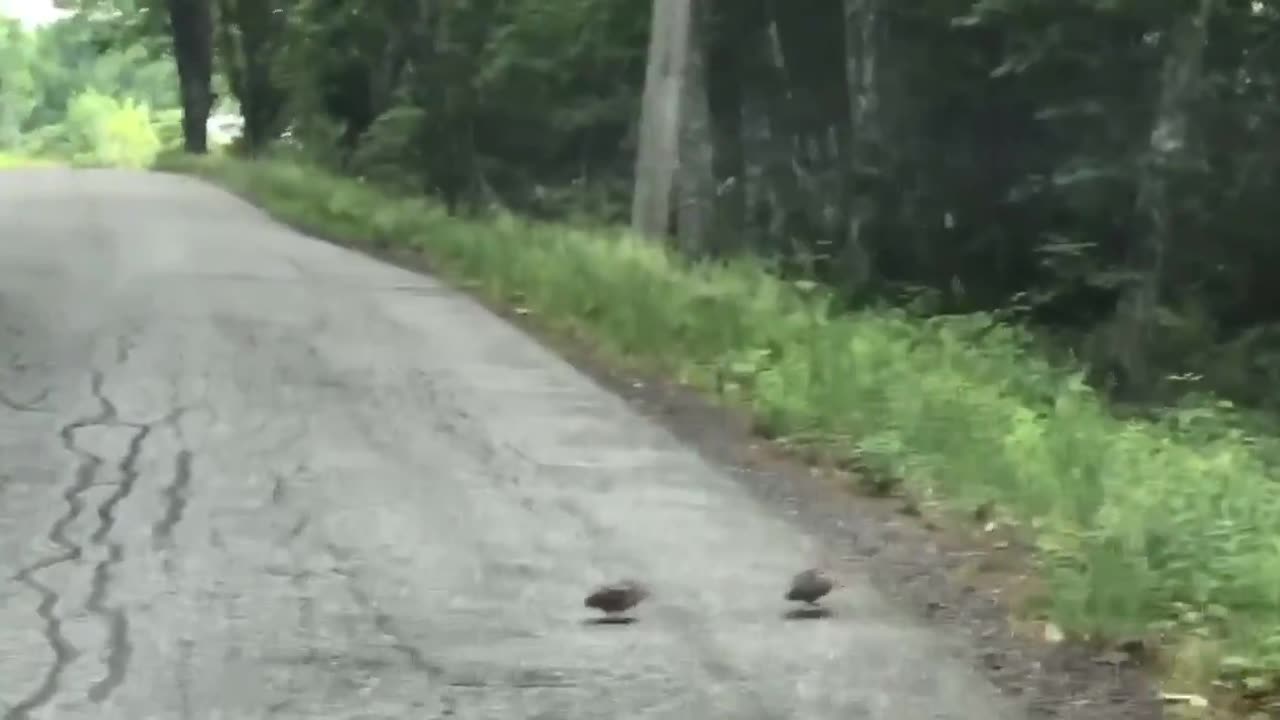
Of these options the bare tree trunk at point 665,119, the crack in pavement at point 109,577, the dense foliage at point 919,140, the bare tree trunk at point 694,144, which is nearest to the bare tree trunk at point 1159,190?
the dense foliage at point 919,140

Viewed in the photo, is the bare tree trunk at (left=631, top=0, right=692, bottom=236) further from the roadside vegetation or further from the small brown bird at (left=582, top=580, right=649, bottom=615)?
Answer: the small brown bird at (left=582, top=580, right=649, bottom=615)

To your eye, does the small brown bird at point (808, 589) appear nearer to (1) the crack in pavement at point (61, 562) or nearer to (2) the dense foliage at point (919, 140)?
(1) the crack in pavement at point (61, 562)

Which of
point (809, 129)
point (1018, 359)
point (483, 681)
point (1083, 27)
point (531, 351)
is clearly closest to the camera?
point (483, 681)

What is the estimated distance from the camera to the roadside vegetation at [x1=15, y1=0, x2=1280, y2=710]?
764 cm

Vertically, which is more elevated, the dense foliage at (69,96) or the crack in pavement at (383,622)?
the crack in pavement at (383,622)

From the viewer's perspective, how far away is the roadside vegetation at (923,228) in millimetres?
7641

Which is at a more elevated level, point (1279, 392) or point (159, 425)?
point (159, 425)


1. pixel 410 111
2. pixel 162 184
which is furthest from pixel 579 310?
pixel 162 184

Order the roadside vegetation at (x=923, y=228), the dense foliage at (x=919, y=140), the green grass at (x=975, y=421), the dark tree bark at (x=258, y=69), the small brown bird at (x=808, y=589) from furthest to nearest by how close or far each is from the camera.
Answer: the dark tree bark at (x=258, y=69) < the dense foliage at (x=919, y=140) < the roadside vegetation at (x=923, y=228) < the small brown bird at (x=808, y=589) < the green grass at (x=975, y=421)

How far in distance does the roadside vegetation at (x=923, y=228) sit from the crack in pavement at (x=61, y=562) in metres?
3.43

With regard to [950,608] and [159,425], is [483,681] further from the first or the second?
[159,425]

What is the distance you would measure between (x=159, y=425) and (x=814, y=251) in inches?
586

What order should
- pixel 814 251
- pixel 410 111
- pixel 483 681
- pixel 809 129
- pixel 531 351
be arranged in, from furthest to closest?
1. pixel 410 111
2. pixel 809 129
3. pixel 814 251
4. pixel 531 351
5. pixel 483 681

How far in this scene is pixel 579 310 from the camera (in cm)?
1380
